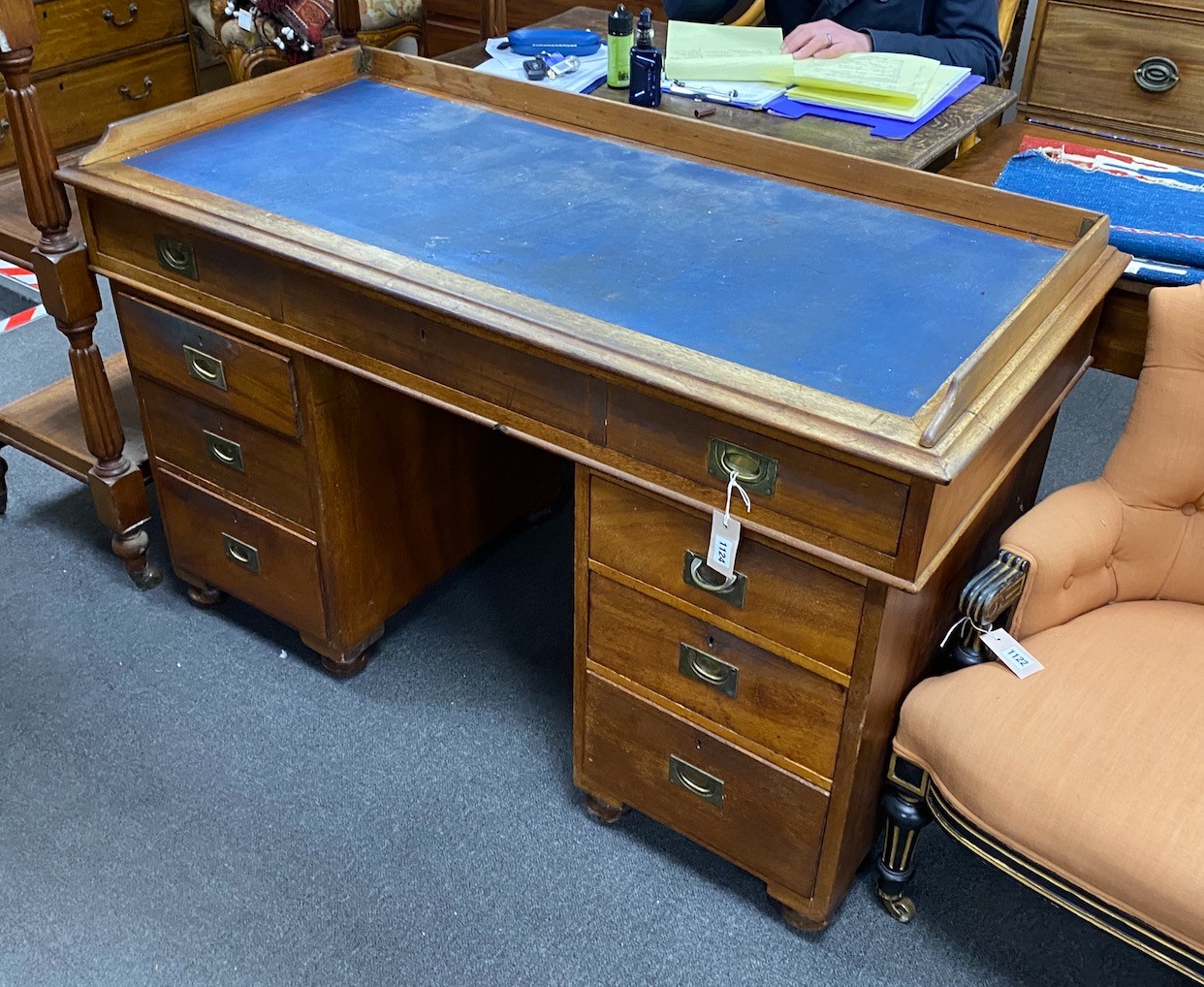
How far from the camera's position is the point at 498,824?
1.89 meters

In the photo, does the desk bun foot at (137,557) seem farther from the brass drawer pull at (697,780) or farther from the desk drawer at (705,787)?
the brass drawer pull at (697,780)

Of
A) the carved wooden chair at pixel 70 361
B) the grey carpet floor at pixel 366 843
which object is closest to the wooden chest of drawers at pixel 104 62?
the carved wooden chair at pixel 70 361

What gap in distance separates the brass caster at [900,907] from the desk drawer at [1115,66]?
202 centimetres

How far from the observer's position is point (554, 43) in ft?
7.79

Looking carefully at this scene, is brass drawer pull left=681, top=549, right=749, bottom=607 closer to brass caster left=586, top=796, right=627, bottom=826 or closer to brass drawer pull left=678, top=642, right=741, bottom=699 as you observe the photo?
brass drawer pull left=678, top=642, right=741, bottom=699

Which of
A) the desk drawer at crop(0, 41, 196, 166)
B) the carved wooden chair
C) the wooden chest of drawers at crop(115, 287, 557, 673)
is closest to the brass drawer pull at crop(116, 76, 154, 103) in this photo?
Answer: the desk drawer at crop(0, 41, 196, 166)

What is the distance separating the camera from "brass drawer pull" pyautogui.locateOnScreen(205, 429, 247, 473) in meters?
1.97

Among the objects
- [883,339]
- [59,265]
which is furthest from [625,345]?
[59,265]

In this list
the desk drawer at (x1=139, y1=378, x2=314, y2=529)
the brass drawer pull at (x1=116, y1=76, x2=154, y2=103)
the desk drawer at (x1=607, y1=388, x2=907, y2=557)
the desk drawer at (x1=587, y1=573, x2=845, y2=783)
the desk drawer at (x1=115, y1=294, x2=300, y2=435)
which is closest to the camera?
the desk drawer at (x1=607, y1=388, x2=907, y2=557)

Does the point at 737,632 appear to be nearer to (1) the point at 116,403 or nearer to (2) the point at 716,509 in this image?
(2) the point at 716,509

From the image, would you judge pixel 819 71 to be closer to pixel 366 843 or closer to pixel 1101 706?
pixel 1101 706

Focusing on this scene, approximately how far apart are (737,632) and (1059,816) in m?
0.43

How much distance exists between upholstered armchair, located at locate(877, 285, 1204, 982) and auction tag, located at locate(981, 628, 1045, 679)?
0.01 meters

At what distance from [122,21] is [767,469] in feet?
11.9
